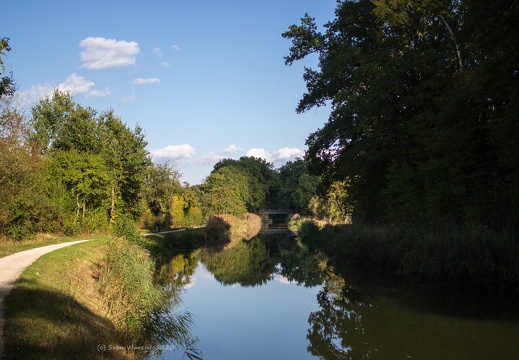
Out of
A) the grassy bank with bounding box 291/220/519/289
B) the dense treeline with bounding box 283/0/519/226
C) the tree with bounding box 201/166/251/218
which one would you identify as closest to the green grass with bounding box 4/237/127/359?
the grassy bank with bounding box 291/220/519/289

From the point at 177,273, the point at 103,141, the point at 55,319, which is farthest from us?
the point at 103,141

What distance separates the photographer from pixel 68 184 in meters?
24.5

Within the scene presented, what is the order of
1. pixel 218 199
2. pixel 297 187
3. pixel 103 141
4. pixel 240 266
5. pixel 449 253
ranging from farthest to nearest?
pixel 297 187, pixel 218 199, pixel 103 141, pixel 240 266, pixel 449 253

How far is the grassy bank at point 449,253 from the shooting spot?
1299 centimetres

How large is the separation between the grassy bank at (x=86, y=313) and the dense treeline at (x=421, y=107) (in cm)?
1127

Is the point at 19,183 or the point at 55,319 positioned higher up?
the point at 19,183

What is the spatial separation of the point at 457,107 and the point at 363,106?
6.31 m

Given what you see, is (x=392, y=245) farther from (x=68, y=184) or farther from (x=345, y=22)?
(x=68, y=184)

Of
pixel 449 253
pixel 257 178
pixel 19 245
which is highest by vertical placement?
pixel 257 178

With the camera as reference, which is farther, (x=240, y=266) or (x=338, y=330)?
(x=240, y=266)

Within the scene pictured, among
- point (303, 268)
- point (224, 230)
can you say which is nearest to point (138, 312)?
point (303, 268)

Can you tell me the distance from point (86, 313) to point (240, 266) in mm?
17139

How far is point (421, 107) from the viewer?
2209 cm

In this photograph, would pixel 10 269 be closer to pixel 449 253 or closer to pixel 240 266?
pixel 449 253
